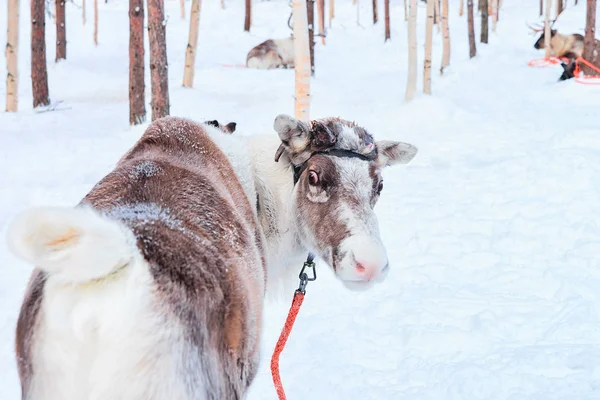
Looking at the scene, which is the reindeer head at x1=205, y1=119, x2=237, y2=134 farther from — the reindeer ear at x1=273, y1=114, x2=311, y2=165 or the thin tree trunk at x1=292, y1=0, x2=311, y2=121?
the thin tree trunk at x1=292, y1=0, x2=311, y2=121

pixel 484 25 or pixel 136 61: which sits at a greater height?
pixel 484 25

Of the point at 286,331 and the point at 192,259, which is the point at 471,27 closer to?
the point at 286,331

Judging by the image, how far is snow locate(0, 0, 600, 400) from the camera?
3762mm

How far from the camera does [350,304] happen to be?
4.82 meters

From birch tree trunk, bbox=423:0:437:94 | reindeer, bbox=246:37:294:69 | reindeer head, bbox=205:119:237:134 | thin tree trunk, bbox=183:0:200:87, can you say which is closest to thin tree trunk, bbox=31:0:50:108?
thin tree trunk, bbox=183:0:200:87

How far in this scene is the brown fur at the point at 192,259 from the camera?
4.81 feet

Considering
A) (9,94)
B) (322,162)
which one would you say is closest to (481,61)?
(9,94)

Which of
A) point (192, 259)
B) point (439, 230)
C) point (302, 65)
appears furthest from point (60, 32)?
point (192, 259)

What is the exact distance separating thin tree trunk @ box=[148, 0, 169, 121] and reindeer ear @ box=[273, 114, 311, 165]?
7.24 metres

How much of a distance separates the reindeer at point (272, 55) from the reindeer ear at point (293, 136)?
2011 cm

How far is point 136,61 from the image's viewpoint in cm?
1096

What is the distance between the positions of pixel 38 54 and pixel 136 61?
3.80 meters

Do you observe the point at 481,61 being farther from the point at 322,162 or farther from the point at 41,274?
the point at 41,274

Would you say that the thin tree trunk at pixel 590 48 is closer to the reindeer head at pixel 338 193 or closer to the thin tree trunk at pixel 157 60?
the thin tree trunk at pixel 157 60
